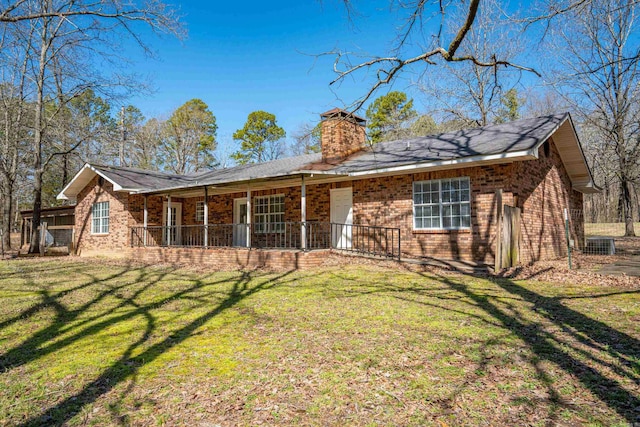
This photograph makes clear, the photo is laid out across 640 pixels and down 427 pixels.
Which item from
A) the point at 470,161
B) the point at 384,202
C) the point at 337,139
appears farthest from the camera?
the point at 337,139

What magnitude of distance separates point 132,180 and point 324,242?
30.0ft

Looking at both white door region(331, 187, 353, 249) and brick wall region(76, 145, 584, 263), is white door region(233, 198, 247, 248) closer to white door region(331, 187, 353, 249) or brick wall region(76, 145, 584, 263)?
brick wall region(76, 145, 584, 263)

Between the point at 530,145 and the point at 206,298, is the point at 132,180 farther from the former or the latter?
the point at 530,145

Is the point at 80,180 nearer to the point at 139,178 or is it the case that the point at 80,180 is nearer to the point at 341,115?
the point at 139,178

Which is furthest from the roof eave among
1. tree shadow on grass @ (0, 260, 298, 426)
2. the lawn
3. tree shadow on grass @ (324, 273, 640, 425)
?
tree shadow on grass @ (0, 260, 298, 426)

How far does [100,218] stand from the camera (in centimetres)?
1766

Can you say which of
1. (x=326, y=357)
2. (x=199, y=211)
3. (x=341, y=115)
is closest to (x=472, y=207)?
(x=341, y=115)

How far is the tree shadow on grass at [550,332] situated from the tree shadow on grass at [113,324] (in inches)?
98.4

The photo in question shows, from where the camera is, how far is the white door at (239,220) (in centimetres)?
1645

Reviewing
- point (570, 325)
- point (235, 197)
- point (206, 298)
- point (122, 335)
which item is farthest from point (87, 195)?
point (570, 325)

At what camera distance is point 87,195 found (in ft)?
60.8

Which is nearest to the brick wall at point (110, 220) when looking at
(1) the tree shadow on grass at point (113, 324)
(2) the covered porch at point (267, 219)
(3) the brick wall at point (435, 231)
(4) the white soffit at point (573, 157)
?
(2) the covered porch at point (267, 219)

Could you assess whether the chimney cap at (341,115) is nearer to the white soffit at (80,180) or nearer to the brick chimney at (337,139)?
the brick chimney at (337,139)

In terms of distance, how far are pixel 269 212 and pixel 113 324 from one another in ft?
34.1
